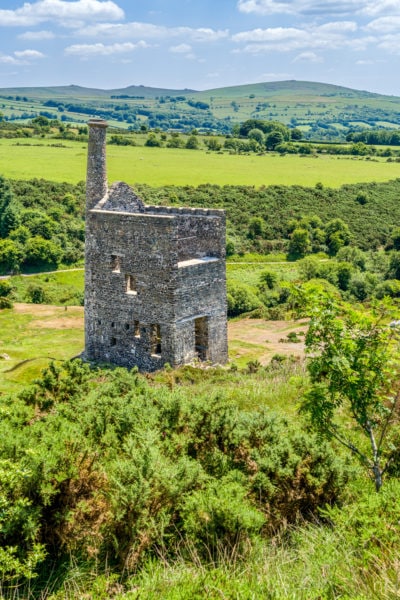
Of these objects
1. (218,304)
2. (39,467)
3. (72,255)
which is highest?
(39,467)

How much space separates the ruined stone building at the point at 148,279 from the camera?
65.4ft

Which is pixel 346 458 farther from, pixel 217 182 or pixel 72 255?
pixel 217 182

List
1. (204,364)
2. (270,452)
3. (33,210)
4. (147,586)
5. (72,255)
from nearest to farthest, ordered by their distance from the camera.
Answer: (147,586) → (270,452) → (204,364) → (72,255) → (33,210)

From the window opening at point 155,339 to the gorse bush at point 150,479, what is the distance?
9645mm

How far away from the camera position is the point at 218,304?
21.8m

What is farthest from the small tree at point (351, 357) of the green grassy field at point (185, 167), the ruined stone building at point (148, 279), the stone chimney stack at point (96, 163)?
the green grassy field at point (185, 167)

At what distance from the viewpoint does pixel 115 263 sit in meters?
21.3

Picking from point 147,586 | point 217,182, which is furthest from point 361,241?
point 147,586

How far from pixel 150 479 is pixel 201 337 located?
14.1 metres

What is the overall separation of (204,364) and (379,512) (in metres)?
14.0

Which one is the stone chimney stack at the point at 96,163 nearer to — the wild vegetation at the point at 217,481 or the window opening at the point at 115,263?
the window opening at the point at 115,263

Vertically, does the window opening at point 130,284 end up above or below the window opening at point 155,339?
above

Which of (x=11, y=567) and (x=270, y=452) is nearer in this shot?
(x=11, y=567)

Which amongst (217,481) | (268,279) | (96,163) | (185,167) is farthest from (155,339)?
(185,167)
